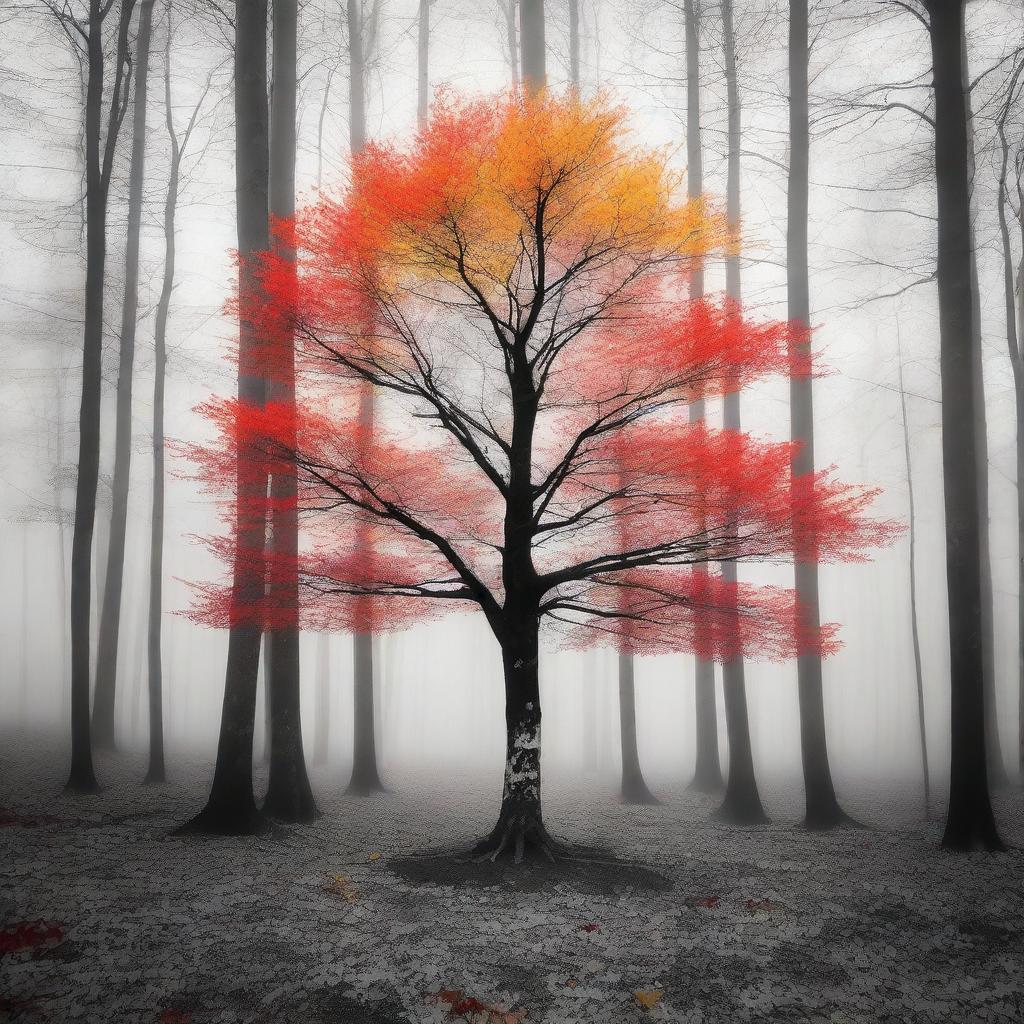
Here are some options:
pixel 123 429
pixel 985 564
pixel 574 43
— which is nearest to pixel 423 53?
pixel 574 43

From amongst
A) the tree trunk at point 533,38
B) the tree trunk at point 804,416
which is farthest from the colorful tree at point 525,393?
the tree trunk at point 533,38

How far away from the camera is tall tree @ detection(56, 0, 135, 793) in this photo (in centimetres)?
869

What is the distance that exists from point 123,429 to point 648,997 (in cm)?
1332

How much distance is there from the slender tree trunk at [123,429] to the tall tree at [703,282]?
31.9ft

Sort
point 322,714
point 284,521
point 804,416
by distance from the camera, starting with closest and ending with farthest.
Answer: point 284,521, point 804,416, point 322,714

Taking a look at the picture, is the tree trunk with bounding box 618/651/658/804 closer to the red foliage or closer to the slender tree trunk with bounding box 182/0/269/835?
the red foliage

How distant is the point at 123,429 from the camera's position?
516 inches

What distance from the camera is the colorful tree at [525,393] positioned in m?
5.43

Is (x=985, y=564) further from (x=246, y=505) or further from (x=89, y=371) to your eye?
(x=89, y=371)

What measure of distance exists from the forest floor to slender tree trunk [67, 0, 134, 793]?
4.68ft

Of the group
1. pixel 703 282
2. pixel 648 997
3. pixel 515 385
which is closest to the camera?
pixel 648 997

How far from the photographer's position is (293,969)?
13.1 feet

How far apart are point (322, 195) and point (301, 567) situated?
11.5ft

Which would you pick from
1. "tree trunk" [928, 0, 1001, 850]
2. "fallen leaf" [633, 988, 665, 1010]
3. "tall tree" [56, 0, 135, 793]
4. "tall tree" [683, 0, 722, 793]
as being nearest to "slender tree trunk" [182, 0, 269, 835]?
"tall tree" [56, 0, 135, 793]
